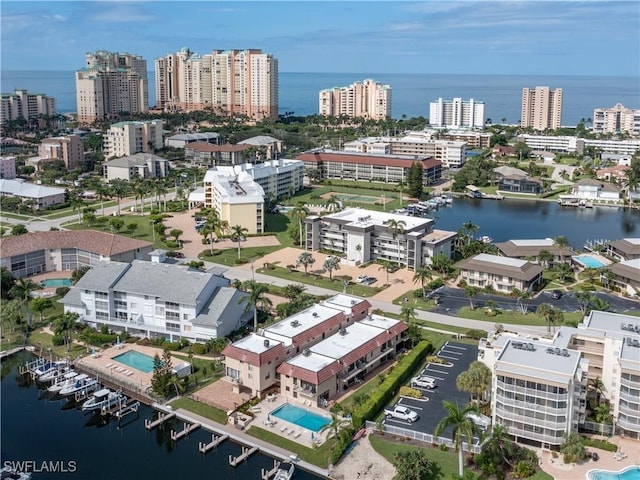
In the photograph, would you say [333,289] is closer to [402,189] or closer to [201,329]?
[201,329]

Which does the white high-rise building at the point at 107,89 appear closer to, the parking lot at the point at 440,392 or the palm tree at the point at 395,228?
the palm tree at the point at 395,228

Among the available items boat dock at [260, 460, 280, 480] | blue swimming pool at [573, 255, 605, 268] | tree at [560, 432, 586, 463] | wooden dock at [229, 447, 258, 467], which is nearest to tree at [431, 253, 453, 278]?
blue swimming pool at [573, 255, 605, 268]

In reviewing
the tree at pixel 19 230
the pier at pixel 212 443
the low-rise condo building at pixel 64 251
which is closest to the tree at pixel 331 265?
the low-rise condo building at pixel 64 251

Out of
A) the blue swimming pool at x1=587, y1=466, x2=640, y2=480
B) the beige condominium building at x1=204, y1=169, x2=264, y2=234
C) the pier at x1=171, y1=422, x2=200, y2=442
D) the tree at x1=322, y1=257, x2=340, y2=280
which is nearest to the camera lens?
the blue swimming pool at x1=587, y1=466, x2=640, y2=480

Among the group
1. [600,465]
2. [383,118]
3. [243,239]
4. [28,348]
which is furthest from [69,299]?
[383,118]

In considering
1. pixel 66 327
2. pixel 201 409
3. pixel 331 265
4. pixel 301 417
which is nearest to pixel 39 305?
pixel 66 327

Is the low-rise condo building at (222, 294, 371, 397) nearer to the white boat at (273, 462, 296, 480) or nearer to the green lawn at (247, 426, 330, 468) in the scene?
the green lawn at (247, 426, 330, 468)

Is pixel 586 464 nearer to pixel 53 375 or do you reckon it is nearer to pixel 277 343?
pixel 277 343
